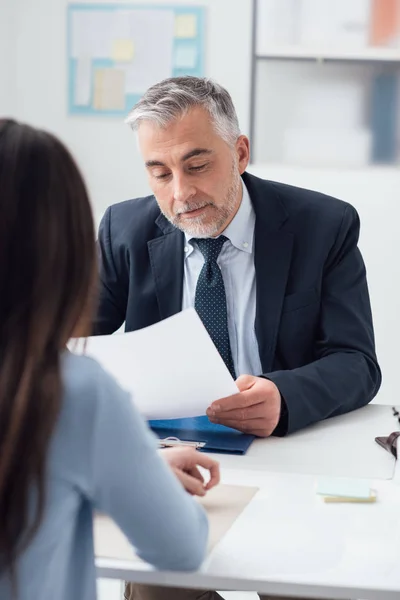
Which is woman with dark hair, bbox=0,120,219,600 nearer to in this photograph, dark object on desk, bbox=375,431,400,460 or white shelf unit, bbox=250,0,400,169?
dark object on desk, bbox=375,431,400,460

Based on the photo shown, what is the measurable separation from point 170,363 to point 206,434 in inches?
6.9

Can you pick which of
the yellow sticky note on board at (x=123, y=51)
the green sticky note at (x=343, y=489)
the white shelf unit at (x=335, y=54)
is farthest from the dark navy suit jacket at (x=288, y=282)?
the yellow sticky note on board at (x=123, y=51)

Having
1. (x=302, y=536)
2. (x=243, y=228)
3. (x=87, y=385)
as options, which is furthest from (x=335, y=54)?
(x=87, y=385)

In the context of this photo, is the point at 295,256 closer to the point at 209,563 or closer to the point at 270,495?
the point at 270,495

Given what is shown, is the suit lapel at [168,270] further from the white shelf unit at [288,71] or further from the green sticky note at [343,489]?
the white shelf unit at [288,71]

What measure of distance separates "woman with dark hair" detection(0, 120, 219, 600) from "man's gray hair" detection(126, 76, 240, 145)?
3.53ft

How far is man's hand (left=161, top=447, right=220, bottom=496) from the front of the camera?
117 centimetres

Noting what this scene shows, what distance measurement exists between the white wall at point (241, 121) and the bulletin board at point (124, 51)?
0.13 feet

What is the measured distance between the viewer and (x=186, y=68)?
11.6 feet

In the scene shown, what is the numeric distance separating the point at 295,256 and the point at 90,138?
1.96 meters

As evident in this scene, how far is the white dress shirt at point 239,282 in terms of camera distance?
190 cm

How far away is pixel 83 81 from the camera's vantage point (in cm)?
364

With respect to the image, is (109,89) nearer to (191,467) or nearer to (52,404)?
(191,467)

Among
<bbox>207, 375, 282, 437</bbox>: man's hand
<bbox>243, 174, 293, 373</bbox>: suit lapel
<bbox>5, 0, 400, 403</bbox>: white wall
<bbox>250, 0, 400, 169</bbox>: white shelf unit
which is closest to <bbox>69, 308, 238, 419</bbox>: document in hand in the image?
<bbox>207, 375, 282, 437</bbox>: man's hand
